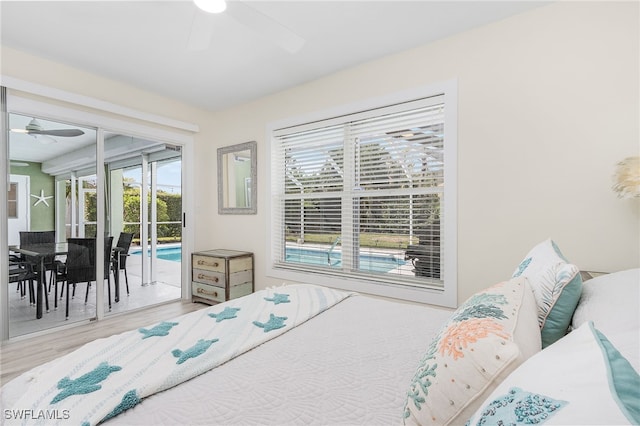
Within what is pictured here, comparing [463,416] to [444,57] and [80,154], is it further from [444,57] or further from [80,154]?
[80,154]

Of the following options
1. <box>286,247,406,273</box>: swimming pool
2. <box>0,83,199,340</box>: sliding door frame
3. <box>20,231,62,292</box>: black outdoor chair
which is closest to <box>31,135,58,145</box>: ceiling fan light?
<box>0,83,199,340</box>: sliding door frame

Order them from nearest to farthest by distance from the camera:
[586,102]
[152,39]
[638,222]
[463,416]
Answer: [463,416], [638,222], [586,102], [152,39]

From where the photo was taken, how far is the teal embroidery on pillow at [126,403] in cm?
90

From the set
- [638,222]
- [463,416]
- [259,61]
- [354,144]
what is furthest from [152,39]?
[638,222]

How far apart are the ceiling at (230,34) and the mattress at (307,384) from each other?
1.83m

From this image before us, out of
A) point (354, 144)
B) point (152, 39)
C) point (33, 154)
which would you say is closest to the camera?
point (152, 39)

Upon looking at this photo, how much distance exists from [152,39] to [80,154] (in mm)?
1618

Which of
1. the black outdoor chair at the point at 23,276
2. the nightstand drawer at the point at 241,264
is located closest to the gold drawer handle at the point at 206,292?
the nightstand drawer at the point at 241,264

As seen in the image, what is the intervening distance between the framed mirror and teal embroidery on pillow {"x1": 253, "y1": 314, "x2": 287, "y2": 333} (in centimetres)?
242

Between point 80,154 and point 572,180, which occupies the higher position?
point 80,154

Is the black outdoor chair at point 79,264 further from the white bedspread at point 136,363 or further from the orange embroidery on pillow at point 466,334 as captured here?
the orange embroidery on pillow at point 466,334

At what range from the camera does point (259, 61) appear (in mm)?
2973

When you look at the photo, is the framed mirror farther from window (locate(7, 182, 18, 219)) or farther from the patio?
window (locate(7, 182, 18, 219))

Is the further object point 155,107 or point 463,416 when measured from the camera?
point 155,107
